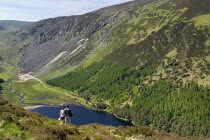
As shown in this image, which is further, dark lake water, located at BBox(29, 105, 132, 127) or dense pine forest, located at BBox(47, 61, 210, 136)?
dark lake water, located at BBox(29, 105, 132, 127)

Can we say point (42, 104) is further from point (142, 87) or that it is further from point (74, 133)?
point (74, 133)

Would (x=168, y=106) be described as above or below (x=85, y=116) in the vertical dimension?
above

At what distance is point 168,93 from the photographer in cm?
17025

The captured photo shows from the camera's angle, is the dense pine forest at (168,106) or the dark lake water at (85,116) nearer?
the dense pine forest at (168,106)

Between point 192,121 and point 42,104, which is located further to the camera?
point 42,104

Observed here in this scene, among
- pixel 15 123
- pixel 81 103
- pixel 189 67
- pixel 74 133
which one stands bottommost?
pixel 81 103

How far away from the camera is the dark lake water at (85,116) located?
14400 centimetres

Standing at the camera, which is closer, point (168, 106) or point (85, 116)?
point (85, 116)

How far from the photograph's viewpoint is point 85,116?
15600 cm

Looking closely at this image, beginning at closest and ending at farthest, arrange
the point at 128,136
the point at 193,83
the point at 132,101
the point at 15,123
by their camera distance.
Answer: the point at 15,123, the point at 128,136, the point at 193,83, the point at 132,101

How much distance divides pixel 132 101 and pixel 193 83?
180 ft

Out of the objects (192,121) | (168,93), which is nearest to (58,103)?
(168,93)

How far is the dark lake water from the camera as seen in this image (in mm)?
144000

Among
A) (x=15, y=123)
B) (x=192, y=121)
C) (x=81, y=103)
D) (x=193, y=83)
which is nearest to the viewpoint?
(x=15, y=123)
